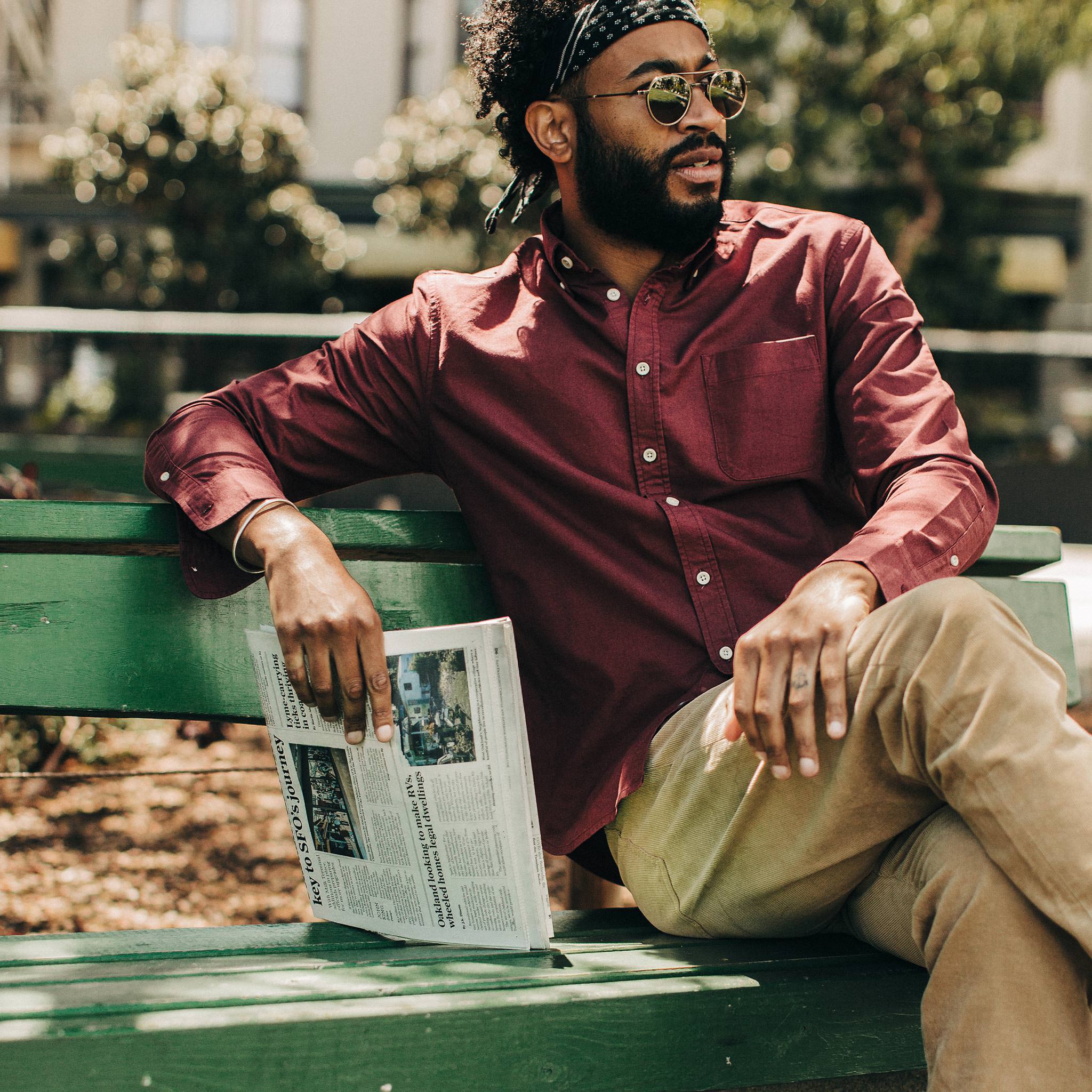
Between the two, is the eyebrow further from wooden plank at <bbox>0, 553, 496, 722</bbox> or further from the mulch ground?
the mulch ground

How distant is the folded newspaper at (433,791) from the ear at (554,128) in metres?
1.10

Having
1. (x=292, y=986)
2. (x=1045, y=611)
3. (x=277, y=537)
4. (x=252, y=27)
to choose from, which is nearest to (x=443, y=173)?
(x=252, y=27)

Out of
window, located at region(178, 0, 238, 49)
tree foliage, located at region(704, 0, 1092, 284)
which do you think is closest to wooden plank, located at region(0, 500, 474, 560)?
tree foliage, located at region(704, 0, 1092, 284)

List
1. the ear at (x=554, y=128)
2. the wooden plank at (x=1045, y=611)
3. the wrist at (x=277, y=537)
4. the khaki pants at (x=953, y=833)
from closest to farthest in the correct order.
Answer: the khaki pants at (x=953, y=833) → the wrist at (x=277, y=537) → the ear at (x=554, y=128) → the wooden plank at (x=1045, y=611)

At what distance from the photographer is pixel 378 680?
1.76 meters

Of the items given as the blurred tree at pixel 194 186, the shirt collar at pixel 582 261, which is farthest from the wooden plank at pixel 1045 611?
the blurred tree at pixel 194 186

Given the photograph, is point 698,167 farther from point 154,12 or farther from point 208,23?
point 154,12

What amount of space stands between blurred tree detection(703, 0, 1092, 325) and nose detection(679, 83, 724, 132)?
36.0ft

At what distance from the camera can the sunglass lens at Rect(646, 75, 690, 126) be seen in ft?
7.41

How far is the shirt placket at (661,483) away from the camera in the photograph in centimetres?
208

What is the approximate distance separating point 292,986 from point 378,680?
0.42 metres

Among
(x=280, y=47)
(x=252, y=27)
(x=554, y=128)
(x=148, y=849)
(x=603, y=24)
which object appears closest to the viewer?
(x=603, y=24)

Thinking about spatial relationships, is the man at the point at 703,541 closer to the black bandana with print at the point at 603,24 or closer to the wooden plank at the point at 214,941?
the black bandana with print at the point at 603,24

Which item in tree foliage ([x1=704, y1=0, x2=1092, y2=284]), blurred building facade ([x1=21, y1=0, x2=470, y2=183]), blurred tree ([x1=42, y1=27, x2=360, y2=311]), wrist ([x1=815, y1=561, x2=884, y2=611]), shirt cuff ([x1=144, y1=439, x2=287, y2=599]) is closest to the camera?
wrist ([x1=815, y1=561, x2=884, y2=611])
